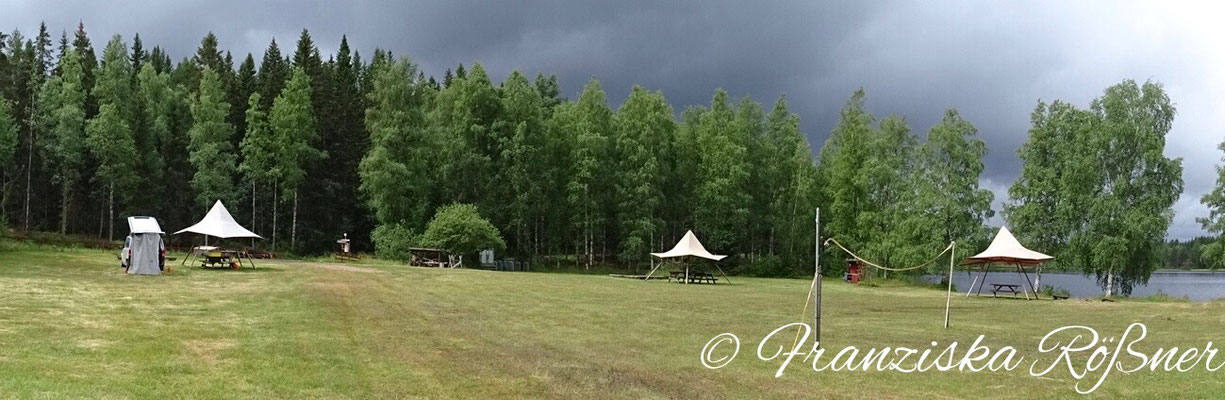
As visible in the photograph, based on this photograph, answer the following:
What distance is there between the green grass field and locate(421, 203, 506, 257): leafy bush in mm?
22490

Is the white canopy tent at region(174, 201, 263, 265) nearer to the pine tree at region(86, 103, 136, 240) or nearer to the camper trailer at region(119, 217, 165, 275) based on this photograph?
the camper trailer at region(119, 217, 165, 275)

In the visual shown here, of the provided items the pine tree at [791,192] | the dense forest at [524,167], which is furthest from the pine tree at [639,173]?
the pine tree at [791,192]

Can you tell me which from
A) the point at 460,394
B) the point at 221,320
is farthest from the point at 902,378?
the point at 221,320

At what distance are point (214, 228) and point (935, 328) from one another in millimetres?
32460

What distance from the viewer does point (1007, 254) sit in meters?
35.9

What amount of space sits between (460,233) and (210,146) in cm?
1912

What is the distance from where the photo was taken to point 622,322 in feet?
60.6

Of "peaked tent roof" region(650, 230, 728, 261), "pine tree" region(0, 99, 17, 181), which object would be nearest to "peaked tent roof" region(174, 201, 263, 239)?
"pine tree" region(0, 99, 17, 181)

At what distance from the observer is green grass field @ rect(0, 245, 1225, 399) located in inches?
407

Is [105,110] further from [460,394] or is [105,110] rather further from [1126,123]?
[1126,123]

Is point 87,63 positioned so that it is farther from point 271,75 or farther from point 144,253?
point 144,253

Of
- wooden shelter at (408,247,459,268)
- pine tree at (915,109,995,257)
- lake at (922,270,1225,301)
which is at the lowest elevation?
lake at (922,270,1225,301)

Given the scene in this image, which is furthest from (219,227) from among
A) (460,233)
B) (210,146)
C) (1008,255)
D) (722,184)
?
(1008,255)

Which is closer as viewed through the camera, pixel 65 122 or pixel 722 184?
pixel 65 122
